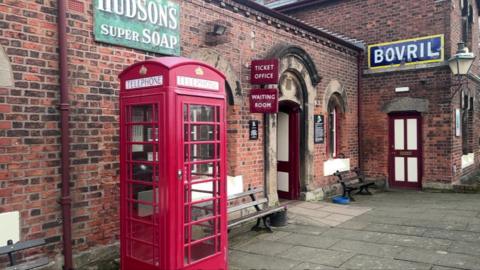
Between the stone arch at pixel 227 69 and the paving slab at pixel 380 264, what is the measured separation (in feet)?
12.2

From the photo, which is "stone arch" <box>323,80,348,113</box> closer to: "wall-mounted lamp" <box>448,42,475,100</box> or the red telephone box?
"wall-mounted lamp" <box>448,42,475,100</box>

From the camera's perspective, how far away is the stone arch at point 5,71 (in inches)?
171

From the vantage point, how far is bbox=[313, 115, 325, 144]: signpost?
10414 millimetres

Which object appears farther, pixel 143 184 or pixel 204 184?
pixel 204 184

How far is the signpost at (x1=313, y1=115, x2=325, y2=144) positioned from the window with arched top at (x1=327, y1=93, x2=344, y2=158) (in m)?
0.67

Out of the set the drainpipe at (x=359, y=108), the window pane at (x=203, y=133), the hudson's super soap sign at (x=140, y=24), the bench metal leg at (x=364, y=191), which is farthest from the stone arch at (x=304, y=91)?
the window pane at (x=203, y=133)

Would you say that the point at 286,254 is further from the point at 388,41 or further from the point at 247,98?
the point at 388,41

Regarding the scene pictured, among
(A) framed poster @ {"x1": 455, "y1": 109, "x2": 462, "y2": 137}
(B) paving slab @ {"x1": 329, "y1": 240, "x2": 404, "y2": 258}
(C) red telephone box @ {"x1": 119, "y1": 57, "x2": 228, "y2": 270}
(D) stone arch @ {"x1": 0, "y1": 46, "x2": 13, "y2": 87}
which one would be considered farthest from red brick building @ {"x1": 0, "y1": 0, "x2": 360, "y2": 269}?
(A) framed poster @ {"x1": 455, "y1": 109, "x2": 462, "y2": 137}

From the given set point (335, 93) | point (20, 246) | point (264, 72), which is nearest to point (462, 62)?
point (335, 93)

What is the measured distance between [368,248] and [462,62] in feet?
23.1

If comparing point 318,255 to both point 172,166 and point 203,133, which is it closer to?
point 203,133

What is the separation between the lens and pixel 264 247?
624 centimetres

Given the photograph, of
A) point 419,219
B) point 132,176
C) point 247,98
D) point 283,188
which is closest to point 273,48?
point 247,98

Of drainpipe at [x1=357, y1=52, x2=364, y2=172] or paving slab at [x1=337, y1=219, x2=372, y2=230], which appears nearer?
paving slab at [x1=337, y1=219, x2=372, y2=230]
